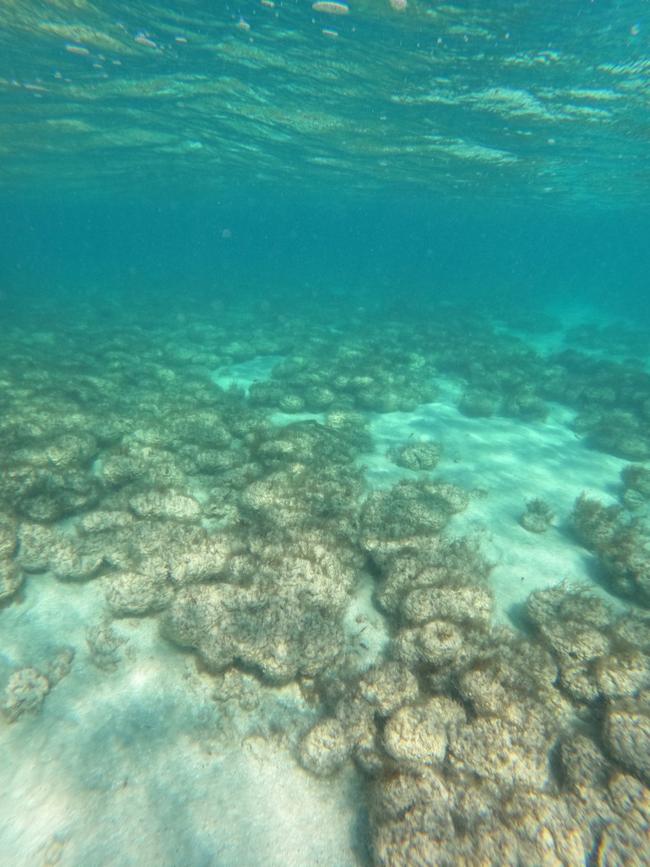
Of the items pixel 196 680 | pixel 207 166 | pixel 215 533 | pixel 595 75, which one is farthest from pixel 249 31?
pixel 207 166

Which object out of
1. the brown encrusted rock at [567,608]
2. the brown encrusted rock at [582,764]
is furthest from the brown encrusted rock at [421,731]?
the brown encrusted rock at [567,608]

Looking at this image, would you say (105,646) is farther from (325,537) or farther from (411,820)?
(411,820)

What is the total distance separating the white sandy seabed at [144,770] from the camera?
148 inches

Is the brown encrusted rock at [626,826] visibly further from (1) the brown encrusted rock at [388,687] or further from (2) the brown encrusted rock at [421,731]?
(1) the brown encrusted rock at [388,687]

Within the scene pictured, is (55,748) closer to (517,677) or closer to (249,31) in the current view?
(517,677)

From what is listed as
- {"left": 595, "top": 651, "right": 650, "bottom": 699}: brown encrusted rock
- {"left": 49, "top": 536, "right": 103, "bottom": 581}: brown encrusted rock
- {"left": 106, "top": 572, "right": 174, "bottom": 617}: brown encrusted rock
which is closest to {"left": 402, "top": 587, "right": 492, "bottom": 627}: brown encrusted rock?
{"left": 595, "top": 651, "right": 650, "bottom": 699}: brown encrusted rock

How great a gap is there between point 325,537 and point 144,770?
341 centimetres

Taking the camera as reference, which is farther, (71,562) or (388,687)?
(71,562)

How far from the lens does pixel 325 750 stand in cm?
427

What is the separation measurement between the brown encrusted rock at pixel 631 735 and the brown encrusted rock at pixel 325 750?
8.38 feet

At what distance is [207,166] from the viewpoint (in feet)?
112

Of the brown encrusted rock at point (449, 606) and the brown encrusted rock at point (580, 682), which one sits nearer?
the brown encrusted rock at point (580, 682)

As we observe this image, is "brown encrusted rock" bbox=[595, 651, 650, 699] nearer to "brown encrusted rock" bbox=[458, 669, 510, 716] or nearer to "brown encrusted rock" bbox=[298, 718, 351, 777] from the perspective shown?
"brown encrusted rock" bbox=[458, 669, 510, 716]

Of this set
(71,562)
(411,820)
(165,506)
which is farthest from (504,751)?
(71,562)
